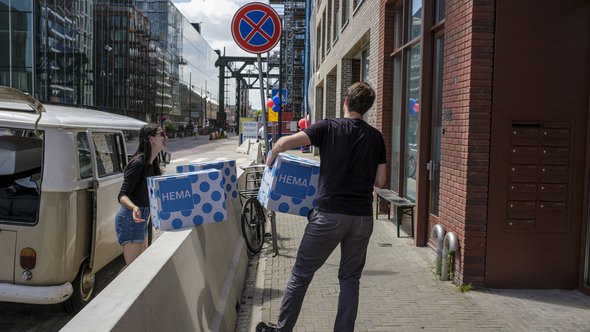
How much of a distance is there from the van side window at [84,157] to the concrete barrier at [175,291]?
1.27 meters

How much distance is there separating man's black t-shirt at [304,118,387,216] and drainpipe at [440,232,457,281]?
2.15 meters

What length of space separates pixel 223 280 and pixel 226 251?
721 millimetres

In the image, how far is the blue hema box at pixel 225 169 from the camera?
18.8ft

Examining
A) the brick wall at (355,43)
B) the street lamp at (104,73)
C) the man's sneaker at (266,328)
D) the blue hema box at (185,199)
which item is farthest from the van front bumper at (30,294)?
the street lamp at (104,73)

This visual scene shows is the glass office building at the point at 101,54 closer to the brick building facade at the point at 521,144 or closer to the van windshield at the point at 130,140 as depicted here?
the van windshield at the point at 130,140

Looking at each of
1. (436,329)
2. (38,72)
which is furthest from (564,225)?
(38,72)

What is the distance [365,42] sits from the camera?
46.4ft

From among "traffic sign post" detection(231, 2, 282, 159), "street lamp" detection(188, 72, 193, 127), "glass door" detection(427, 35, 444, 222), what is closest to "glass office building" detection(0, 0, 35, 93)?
"traffic sign post" detection(231, 2, 282, 159)

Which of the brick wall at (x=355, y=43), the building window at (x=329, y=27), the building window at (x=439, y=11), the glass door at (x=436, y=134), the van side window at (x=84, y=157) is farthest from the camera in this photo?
the building window at (x=329, y=27)

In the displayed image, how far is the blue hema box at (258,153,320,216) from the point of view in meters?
4.07

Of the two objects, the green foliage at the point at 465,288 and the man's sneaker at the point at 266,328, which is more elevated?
the man's sneaker at the point at 266,328

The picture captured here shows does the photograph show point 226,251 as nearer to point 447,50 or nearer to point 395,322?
point 395,322

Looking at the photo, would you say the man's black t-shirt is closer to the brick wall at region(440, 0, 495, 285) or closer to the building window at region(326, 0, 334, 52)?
the brick wall at region(440, 0, 495, 285)

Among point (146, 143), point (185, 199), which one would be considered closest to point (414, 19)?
point (146, 143)
